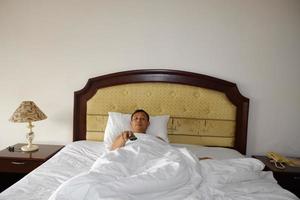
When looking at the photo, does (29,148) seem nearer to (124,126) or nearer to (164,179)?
(124,126)

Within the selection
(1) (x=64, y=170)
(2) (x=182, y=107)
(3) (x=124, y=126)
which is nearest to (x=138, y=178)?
(1) (x=64, y=170)

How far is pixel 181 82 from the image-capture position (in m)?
2.69

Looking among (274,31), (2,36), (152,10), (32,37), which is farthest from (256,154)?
(2,36)

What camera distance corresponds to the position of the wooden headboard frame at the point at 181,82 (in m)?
2.67

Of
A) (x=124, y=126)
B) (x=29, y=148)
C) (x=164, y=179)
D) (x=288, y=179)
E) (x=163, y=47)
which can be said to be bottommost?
(x=288, y=179)

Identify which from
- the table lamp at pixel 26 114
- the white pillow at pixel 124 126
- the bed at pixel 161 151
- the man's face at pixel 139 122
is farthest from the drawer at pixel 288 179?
the table lamp at pixel 26 114

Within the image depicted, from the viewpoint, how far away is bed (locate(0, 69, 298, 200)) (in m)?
1.42

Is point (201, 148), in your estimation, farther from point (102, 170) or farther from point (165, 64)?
point (102, 170)

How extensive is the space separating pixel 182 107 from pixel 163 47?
64cm

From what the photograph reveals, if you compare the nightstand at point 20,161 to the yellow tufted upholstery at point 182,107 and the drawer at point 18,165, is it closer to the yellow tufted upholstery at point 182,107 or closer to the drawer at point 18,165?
the drawer at point 18,165

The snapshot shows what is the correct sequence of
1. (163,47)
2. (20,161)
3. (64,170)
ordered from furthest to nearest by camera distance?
(163,47) → (20,161) → (64,170)

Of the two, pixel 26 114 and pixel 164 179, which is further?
pixel 26 114

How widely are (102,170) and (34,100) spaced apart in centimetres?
171

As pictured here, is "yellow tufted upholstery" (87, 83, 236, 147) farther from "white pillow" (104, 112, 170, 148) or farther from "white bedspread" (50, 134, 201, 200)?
"white bedspread" (50, 134, 201, 200)
